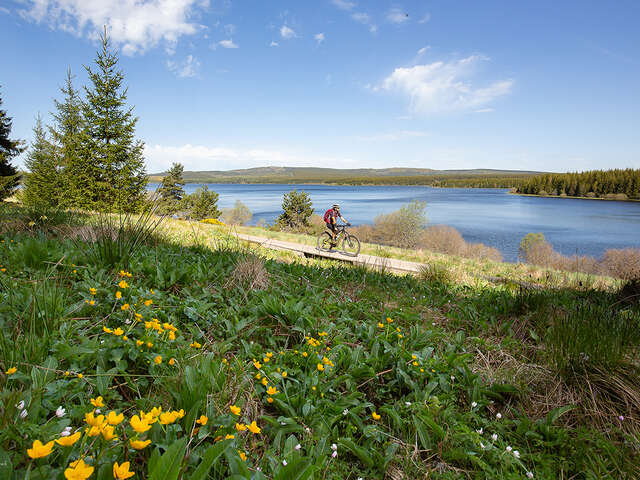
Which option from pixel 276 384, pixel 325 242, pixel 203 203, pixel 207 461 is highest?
pixel 207 461

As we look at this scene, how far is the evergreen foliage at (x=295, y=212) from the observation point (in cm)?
5447

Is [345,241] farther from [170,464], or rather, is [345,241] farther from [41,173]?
[41,173]

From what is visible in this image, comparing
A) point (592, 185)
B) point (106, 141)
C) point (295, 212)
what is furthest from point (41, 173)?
point (592, 185)

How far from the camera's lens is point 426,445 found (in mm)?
1607

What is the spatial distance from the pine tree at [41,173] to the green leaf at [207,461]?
81.6 ft

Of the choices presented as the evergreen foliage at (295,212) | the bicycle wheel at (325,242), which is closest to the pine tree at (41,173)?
the bicycle wheel at (325,242)

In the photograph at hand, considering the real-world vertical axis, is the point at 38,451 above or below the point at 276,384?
above

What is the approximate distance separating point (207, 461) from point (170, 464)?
0.40 ft

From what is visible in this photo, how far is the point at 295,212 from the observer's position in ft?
182

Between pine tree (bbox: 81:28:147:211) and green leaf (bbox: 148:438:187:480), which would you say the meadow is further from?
pine tree (bbox: 81:28:147:211)

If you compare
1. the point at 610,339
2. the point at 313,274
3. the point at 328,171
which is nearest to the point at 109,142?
the point at 313,274

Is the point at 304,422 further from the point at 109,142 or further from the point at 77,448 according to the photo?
the point at 109,142

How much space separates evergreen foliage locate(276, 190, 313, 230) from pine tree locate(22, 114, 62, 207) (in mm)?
33145

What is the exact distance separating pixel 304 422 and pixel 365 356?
29.9 inches
